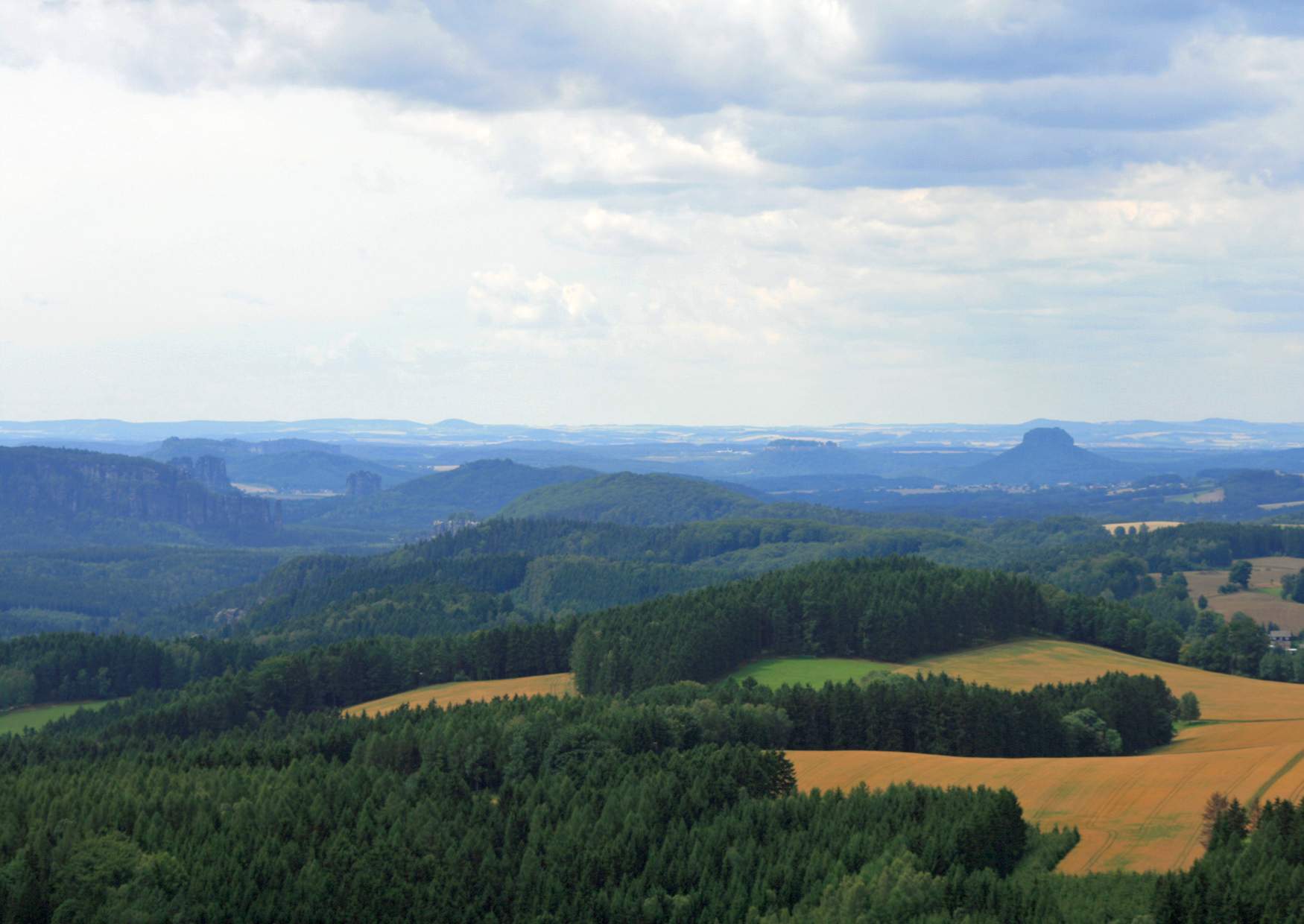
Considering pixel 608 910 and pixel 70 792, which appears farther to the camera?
pixel 70 792

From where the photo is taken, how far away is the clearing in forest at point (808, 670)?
13888 cm

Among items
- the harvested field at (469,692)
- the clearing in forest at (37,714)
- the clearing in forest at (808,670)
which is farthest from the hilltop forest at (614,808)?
the clearing in forest at (37,714)

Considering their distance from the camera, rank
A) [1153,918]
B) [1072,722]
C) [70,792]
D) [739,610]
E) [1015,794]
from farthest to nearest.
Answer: [739,610]
[1072,722]
[70,792]
[1015,794]
[1153,918]

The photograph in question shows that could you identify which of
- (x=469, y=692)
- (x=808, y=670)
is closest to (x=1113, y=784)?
(x=808, y=670)

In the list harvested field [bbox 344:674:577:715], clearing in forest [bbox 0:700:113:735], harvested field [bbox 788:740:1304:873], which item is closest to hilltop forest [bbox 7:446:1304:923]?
harvested field [bbox 788:740:1304:873]

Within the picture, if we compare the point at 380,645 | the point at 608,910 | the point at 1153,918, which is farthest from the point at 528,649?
the point at 1153,918

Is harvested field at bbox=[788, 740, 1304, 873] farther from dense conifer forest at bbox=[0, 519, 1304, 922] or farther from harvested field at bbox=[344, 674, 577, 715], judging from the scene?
harvested field at bbox=[344, 674, 577, 715]

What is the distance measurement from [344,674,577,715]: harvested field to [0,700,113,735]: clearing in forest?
40.7m

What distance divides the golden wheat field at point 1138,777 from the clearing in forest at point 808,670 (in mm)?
31028

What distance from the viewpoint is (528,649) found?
569 feet

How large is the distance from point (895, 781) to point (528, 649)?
297 feet

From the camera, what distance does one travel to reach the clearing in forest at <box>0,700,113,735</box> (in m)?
164

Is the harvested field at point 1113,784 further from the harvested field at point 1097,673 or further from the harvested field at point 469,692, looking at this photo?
the harvested field at point 469,692

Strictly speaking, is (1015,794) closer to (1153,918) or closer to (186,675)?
(1153,918)
